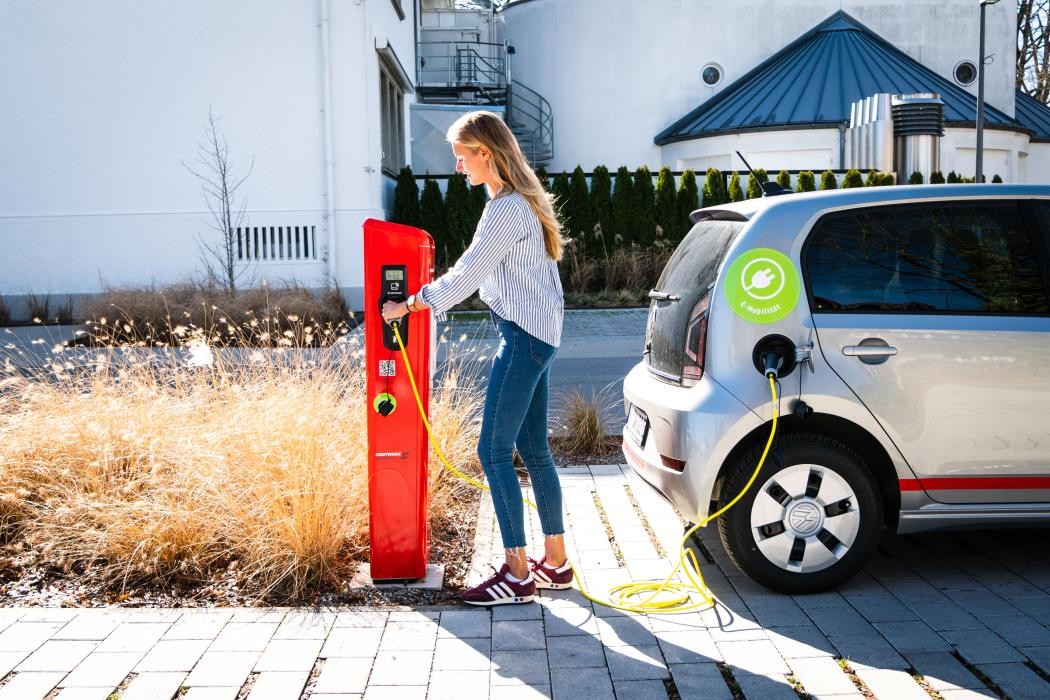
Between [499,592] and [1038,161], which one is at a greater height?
[1038,161]

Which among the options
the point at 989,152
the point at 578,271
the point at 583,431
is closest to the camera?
the point at 583,431

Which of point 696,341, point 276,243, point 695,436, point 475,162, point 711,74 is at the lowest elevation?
point 695,436

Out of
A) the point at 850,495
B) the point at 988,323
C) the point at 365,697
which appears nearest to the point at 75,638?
the point at 365,697

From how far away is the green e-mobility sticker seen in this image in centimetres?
→ 411

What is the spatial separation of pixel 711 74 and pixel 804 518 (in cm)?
2522

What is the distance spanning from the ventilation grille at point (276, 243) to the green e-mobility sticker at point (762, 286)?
12862 mm

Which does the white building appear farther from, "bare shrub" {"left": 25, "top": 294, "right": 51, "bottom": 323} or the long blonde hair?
the long blonde hair

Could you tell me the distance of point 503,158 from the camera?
3.96 meters

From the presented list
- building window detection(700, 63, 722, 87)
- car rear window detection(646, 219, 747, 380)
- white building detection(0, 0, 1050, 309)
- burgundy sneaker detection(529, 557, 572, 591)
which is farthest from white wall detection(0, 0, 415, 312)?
building window detection(700, 63, 722, 87)

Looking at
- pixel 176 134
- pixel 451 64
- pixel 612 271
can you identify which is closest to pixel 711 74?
pixel 451 64

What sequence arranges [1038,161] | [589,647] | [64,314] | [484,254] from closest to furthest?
1. [589,647]
2. [484,254]
3. [64,314]
4. [1038,161]

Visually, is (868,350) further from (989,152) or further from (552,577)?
(989,152)

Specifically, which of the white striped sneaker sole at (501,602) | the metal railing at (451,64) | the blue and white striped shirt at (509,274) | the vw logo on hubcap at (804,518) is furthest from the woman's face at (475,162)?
the metal railing at (451,64)

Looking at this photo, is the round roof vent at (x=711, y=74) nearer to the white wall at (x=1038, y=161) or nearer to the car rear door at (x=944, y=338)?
the white wall at (x=1038, y=161)
